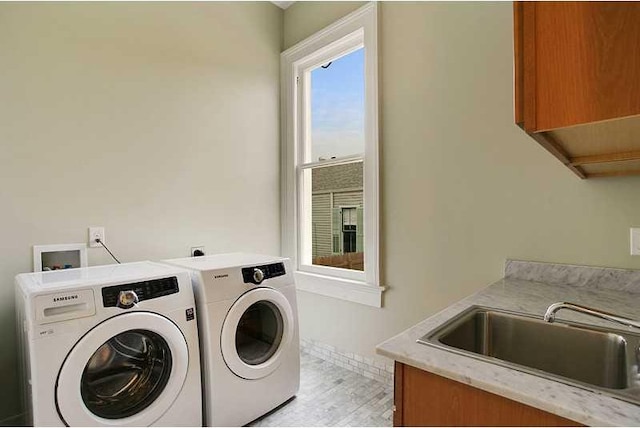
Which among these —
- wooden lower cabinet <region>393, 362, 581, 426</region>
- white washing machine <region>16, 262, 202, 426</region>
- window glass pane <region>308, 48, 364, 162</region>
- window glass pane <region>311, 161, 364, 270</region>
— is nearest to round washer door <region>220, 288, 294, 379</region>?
white washing machine <region>16, 262, 202, 426</region>

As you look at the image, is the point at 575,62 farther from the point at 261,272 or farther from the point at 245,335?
the point at 245,335

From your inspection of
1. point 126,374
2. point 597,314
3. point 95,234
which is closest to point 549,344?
point 597,314

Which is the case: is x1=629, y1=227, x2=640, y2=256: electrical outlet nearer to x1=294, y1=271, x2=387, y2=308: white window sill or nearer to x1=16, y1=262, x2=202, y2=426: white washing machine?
x1=294, y1=271, x2=387, y2=308: white window sill

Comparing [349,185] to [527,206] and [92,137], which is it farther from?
[92,137]

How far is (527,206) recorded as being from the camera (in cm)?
165

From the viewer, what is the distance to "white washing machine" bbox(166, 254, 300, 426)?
1.67m

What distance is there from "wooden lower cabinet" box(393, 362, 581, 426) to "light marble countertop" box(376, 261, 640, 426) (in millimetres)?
40

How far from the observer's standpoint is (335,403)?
6.49ft

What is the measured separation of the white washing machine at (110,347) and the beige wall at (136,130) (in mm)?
425

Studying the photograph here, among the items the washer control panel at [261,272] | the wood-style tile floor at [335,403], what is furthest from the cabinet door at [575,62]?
the wood-style tile floor at [335,403]

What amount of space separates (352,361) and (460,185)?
1.43 metres

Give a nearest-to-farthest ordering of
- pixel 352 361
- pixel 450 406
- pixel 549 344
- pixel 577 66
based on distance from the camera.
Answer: pixel 577 66, pixel 450 406, pixel 549 344, pixel 352 361

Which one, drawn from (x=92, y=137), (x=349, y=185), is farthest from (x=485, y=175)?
(x=92, y=137)

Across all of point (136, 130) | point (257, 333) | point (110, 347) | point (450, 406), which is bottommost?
point (257, 333)
